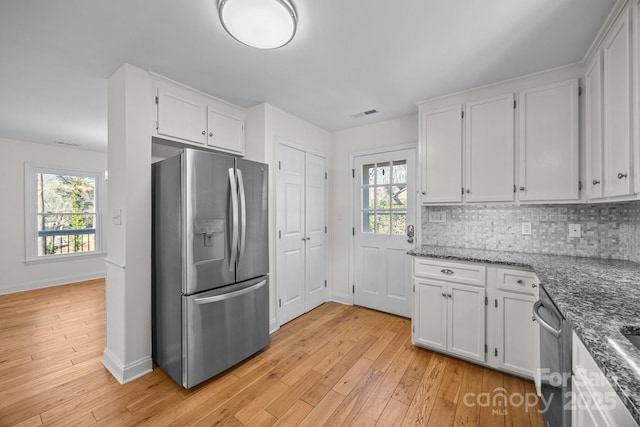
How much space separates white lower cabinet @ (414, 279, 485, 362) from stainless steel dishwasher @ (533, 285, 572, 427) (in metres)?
0.67

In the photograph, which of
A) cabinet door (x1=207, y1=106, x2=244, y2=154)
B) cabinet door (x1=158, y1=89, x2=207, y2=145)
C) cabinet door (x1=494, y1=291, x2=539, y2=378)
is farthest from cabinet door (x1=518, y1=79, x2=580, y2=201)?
cabinet door (x1=158, y1=89, x2=207, y2=145)

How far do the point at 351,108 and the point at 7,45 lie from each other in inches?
108

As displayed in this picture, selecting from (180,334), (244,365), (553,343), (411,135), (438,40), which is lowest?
(244,365)

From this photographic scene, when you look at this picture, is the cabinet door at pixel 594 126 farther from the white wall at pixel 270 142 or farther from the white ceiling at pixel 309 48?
the white wall at pixel 270 142

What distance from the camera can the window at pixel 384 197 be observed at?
3.21 metres

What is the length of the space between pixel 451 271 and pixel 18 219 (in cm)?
632

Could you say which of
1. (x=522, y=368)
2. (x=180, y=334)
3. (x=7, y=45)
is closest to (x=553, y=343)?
(x=522, y=368)

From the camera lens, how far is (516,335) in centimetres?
195

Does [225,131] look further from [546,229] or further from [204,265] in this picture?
[546,229]

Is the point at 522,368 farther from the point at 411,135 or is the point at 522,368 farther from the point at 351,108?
the point at 351,108

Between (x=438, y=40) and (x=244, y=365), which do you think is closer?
(x=438, y=40)

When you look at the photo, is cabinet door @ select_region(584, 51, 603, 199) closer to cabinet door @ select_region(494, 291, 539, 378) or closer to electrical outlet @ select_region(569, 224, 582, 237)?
electrical outlet @ select_region(569, 224, 582, 237)

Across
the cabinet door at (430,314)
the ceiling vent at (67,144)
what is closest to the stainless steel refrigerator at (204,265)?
the cabinet door at (430,314)

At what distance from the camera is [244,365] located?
220cm
